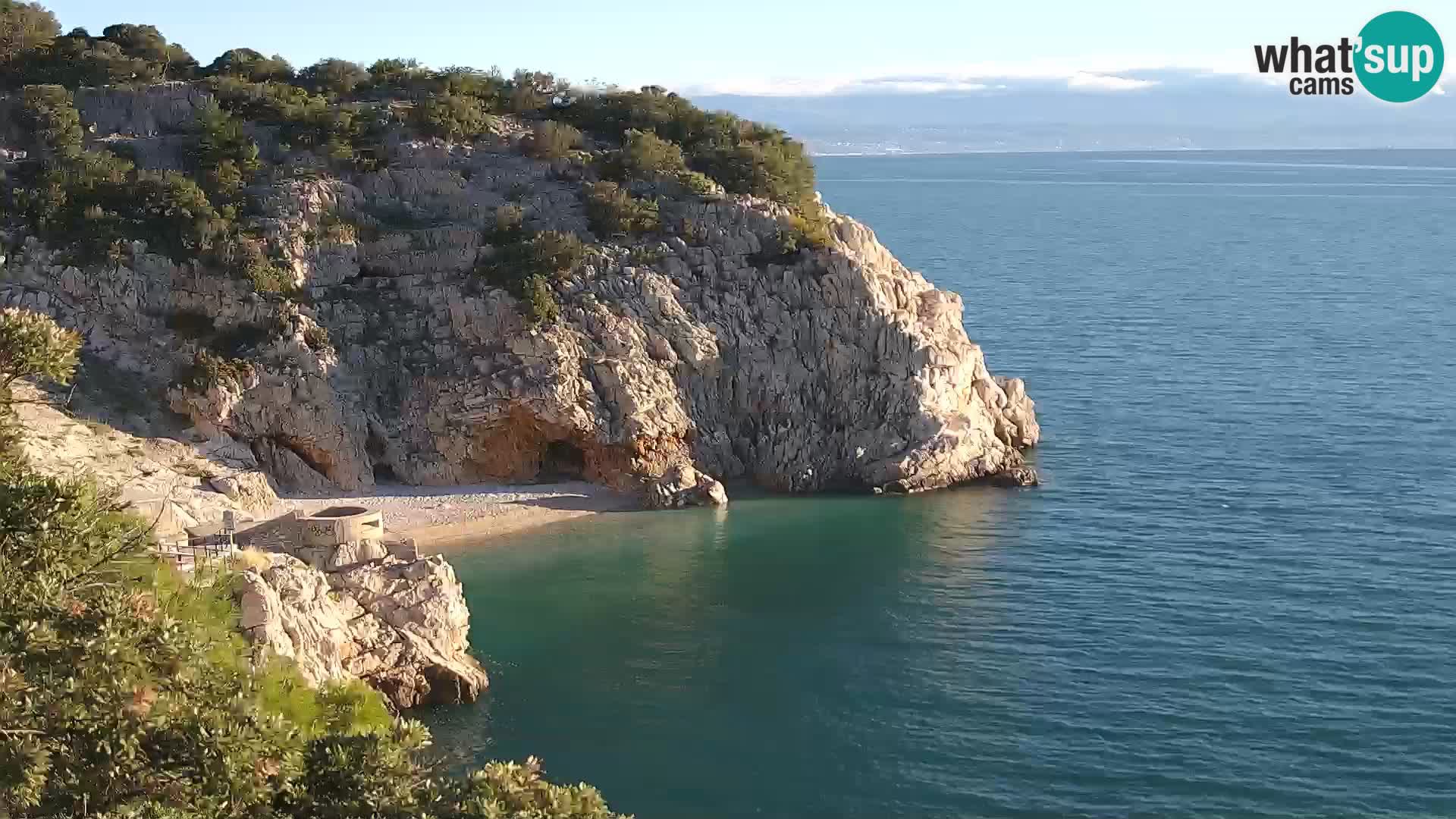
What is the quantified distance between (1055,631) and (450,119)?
38.0m

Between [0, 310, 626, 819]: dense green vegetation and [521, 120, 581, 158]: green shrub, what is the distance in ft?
158

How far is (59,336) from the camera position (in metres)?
22.0

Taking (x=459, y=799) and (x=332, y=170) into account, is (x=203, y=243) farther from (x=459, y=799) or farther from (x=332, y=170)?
(x=459, y=799)

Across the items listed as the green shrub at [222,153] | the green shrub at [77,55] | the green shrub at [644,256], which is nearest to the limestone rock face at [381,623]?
the green shrub at [644,256]

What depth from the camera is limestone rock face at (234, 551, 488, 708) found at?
37688mm

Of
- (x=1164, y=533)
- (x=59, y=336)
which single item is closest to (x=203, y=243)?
(x=1164, y=533)

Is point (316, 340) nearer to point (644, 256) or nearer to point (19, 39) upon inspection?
point (644, 256)

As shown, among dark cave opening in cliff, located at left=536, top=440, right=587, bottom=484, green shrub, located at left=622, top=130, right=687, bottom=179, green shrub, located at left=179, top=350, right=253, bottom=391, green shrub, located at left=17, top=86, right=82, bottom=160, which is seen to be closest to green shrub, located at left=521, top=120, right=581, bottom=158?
green shrub, located at left=622, top=130, right=687, bottom=179

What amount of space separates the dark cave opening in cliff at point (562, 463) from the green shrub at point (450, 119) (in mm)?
15581

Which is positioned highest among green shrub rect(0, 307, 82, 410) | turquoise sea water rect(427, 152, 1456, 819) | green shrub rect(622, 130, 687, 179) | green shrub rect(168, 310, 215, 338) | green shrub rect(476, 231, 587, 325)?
green shrub rect(622, 130, 687, 179)

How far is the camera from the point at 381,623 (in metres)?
40.7

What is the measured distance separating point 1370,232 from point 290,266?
135 meters

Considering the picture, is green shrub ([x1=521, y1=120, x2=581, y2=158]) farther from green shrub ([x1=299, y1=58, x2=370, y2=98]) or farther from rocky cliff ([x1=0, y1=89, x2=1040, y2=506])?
green shrub ([x1=299, y1=58, x2=370, y2=98])

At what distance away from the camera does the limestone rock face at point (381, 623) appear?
3769cm
